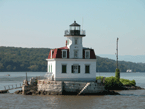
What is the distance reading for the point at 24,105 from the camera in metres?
39.4

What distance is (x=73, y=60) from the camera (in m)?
48.9

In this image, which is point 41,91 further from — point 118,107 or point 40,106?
point 118,107

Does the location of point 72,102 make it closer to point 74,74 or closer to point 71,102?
point 71,102

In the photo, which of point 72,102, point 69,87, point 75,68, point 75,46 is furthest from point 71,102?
point 75,46

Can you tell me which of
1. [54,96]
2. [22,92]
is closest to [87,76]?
[54,96]

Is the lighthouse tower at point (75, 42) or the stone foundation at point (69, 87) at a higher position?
the lighthouse tower at point (75, 42)

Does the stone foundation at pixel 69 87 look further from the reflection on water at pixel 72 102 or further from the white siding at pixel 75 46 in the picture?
the white siding at pixel 75 46

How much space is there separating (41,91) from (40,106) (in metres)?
9.20

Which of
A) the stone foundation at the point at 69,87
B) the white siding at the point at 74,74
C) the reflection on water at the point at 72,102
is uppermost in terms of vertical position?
the white siding at the point at 74,74

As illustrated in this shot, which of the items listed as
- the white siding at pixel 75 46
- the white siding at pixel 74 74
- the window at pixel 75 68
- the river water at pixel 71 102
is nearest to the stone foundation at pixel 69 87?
the river water at pixel 71 102

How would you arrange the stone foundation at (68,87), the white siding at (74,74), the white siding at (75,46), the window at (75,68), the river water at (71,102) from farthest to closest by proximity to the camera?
the white siding at (75,46)
the window at (75,68)
the white siding at (74,74)
the stone foundation at (68,87)
the river water at (71,102)

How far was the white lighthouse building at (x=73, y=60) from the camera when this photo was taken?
159 feet

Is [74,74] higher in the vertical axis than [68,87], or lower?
higher

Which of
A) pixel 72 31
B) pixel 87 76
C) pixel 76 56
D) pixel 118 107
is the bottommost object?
pixel 118 107
